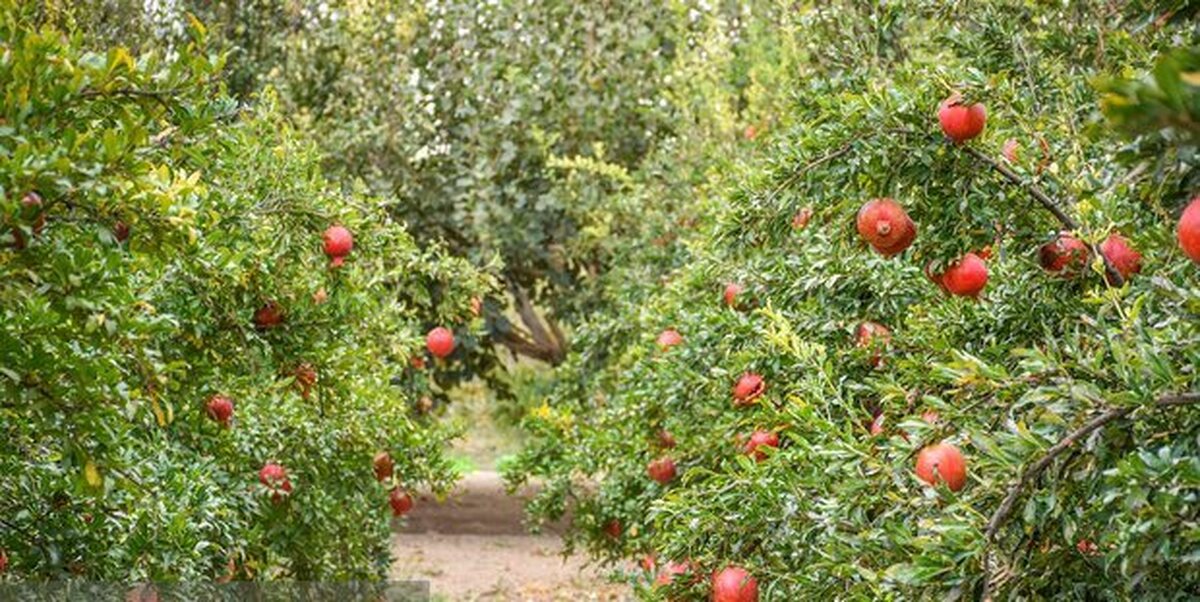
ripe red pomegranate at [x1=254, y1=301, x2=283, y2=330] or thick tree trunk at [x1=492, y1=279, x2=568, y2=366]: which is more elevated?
ripe red pomegranate at [x1=254, y1=301, x2=283, y2=330]

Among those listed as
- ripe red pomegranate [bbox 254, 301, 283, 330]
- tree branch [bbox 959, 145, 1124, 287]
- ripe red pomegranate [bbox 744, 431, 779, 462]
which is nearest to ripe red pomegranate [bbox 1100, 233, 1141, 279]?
tree branch [bbox 959, 145, 1124, 287]

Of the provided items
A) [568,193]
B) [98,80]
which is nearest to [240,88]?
[568,193]

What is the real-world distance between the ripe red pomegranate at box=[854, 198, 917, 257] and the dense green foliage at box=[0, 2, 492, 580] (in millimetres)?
1463

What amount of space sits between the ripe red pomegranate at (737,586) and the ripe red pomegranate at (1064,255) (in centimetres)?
99

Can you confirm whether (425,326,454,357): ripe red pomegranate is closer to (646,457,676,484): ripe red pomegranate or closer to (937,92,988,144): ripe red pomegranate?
(646,457,676,484): ripe red pomegranate

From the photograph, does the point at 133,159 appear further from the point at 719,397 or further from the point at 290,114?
the point at 290,114

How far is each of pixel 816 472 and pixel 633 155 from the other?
869 centimetres

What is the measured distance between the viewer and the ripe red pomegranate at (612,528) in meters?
7.80

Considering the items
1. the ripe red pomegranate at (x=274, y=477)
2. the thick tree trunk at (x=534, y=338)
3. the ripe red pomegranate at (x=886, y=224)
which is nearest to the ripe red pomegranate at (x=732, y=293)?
the ripe red pomegranate at (x=274, y=477)

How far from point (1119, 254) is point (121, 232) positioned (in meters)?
2.14

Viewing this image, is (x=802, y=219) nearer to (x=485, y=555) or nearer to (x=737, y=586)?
(x=737, y=586)

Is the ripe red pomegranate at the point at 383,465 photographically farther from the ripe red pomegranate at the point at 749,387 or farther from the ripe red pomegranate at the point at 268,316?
the ripe red pomegranate at the point at 749,387

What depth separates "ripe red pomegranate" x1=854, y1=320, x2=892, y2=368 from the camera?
14.6 ft

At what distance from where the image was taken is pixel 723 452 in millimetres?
5531
